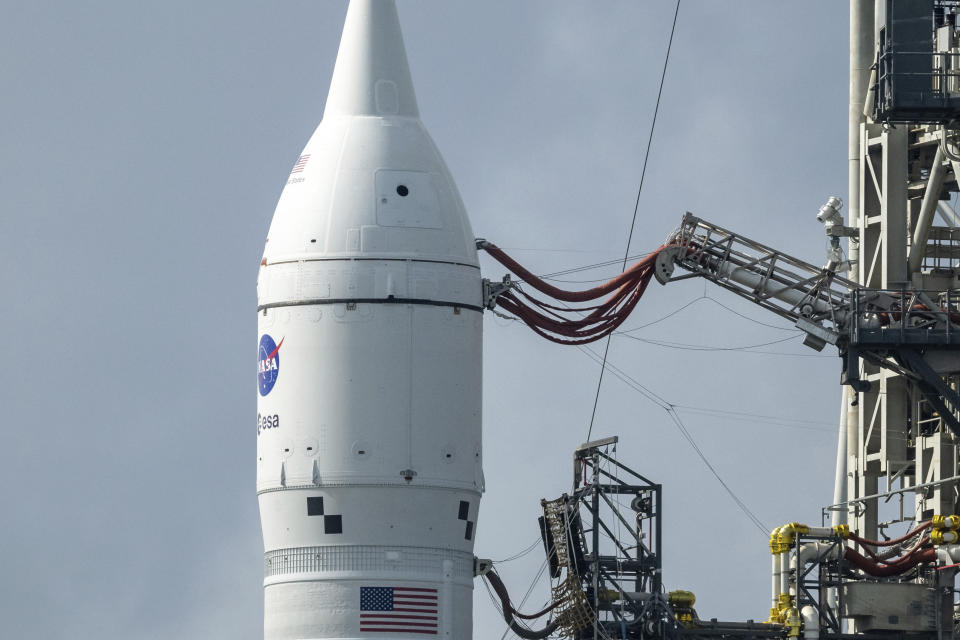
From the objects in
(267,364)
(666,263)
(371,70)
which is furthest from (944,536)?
(371,70)

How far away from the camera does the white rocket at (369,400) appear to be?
62625 mm

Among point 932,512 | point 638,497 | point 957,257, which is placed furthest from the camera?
point 957,257

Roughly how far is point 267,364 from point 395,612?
21.9 ft

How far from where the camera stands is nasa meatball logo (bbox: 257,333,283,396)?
2510 inches

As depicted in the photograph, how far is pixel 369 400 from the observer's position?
62.8 meters

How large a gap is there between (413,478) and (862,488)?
1766cm

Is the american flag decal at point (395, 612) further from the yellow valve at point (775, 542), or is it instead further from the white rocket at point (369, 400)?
the yellow valve at point (775, 542)

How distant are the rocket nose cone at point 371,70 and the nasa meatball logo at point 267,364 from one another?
234 inches

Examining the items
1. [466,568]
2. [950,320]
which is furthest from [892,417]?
[466,568]

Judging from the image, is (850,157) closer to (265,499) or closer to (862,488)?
(862,488)

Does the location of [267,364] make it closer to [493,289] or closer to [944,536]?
[493,289]

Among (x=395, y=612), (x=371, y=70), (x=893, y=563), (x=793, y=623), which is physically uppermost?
(x=371, y=70)

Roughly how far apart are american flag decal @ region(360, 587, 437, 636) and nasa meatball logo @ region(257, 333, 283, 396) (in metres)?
5.40

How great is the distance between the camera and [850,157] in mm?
A: 76625
